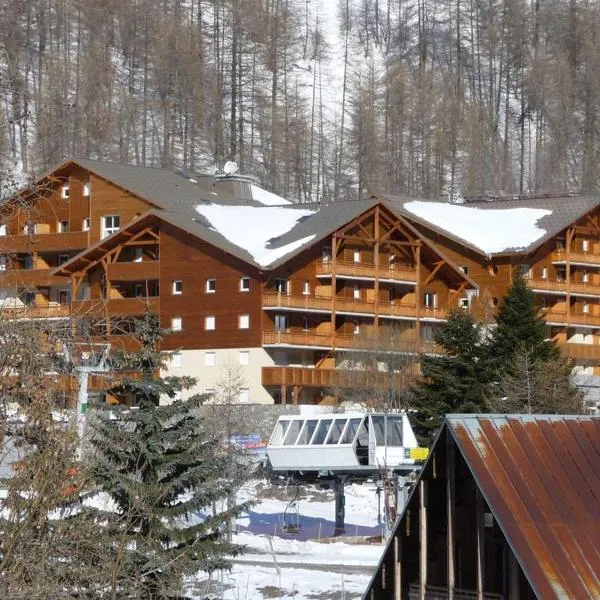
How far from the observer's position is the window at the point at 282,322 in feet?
241

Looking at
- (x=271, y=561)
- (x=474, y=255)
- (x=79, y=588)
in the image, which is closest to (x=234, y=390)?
(x=474, y=255)

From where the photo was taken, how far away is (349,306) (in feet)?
245

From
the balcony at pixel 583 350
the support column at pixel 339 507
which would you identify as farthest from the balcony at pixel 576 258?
the support column at pixel 339 507

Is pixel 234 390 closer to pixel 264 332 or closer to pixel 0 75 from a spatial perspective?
pixel 264 332

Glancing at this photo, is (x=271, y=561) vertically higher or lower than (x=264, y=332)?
lower

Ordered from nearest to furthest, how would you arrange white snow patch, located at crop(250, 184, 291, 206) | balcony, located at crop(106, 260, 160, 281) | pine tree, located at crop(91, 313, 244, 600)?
pine tree, located at crop(91, 313, 244, 600) < balcony, located at crop(106, 260, 160, 281) < white snow patch, located at crop(250, 184, 291, 206)

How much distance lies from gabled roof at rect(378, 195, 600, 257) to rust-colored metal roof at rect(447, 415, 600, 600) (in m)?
53.6

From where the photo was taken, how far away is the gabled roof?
82.3 m

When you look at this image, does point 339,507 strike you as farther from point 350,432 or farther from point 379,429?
point 350,432

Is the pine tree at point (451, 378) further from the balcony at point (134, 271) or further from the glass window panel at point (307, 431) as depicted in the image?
the balcony at point (134, 271)

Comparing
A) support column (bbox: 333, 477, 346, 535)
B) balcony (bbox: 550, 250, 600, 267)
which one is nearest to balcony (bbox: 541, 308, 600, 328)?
balcony (bbox: 550, 250, 600, 267)

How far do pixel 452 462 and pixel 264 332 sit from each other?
1765 inches

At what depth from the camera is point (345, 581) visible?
40.5m

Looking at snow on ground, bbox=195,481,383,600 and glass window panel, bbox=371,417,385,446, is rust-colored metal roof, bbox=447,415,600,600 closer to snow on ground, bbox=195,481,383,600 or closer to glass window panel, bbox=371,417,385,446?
snow on ground, bbox=195,481,383,600
